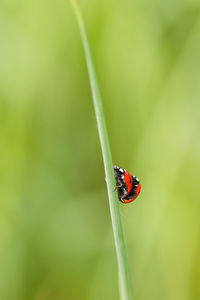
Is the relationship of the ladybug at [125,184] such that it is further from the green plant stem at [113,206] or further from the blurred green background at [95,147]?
the green plant stem at [113,206]

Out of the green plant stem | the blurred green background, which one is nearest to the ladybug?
the blurred green background

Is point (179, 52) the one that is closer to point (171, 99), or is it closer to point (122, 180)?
point (171, 99)

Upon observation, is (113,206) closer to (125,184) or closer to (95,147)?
(125,184)

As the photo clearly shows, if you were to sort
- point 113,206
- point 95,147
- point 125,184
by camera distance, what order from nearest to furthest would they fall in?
point 113,206
point 125,184
point 95,147

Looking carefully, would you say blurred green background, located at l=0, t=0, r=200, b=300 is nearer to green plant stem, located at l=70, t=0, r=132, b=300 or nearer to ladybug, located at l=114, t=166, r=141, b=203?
ladybug, located at l=114, t=166, r=141, b=203

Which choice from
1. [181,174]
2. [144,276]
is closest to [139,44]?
[181,174]

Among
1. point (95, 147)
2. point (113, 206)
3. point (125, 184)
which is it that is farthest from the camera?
point (95, 147)

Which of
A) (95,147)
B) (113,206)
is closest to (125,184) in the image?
(95,147)

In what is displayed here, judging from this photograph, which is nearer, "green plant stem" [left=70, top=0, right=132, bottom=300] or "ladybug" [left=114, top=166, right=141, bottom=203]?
"green plant stem" [left=70, top=0, right=132, bottom=300]

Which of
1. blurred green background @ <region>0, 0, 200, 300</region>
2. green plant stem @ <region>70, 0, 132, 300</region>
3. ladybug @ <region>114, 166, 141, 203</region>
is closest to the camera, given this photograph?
green plant stem @ <region>70, 0, 132, 300</region>
